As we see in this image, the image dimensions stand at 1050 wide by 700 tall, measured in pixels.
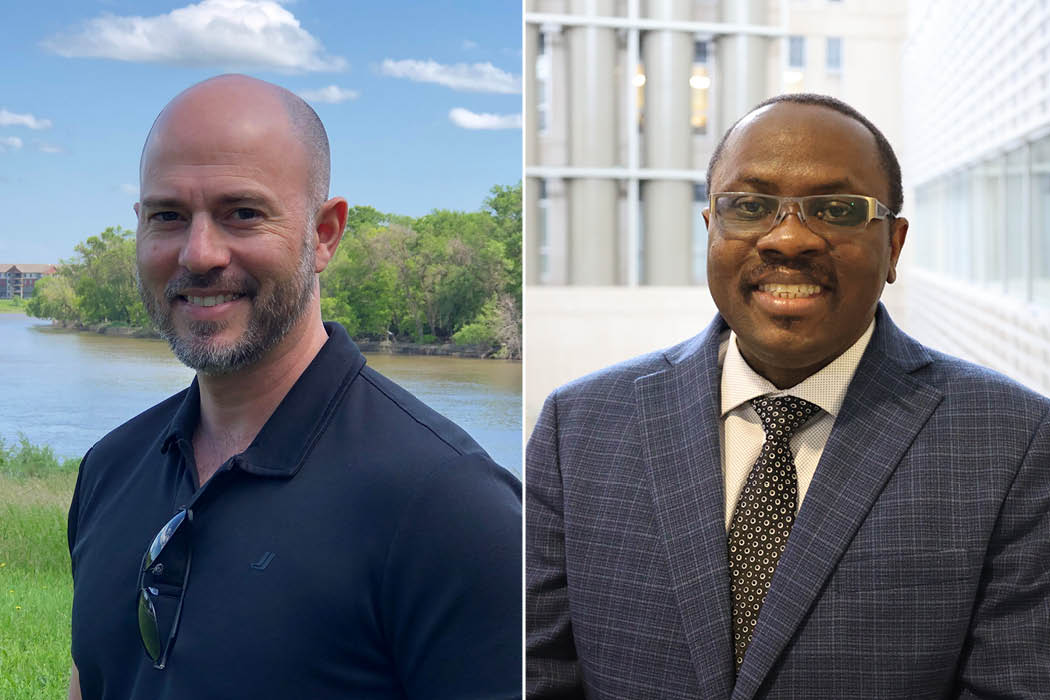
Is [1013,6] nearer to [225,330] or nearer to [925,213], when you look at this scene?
[925,213]

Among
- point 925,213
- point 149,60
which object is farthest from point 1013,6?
point 149,60

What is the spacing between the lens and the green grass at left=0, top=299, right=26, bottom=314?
3.90 ft

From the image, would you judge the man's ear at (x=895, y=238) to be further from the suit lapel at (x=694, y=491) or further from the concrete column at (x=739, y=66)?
the concrete column at (x=739, y=66)

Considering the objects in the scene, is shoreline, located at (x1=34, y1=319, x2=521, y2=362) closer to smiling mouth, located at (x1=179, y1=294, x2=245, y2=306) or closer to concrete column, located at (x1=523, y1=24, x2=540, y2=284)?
→ smiling mouth, located at (x1=179, y1=294, x2=245, y2=306)

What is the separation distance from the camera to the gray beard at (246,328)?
3.69 ft

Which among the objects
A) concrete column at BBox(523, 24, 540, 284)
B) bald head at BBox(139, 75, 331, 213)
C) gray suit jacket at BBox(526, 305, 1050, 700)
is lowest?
gray suit jacket at BBox(526, 305, 1050, 700)

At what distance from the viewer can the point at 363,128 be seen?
4.05ft

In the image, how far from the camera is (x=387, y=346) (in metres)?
1.26

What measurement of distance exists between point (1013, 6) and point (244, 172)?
3884 mm

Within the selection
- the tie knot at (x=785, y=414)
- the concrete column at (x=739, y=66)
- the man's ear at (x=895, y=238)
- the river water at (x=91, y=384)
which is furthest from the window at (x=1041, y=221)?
the river water at (x=91, y=384)

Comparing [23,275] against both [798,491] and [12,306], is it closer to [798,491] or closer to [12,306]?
[12,306]

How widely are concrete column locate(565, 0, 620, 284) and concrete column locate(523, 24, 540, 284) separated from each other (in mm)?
128

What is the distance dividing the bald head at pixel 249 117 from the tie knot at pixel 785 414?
69 centimetres

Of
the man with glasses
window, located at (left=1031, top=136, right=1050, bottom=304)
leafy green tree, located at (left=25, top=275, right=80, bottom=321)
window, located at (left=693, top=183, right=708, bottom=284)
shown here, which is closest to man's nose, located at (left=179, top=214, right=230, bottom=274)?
leafy green tree, located at (left=25, top=275, right=80, bottom=321)
